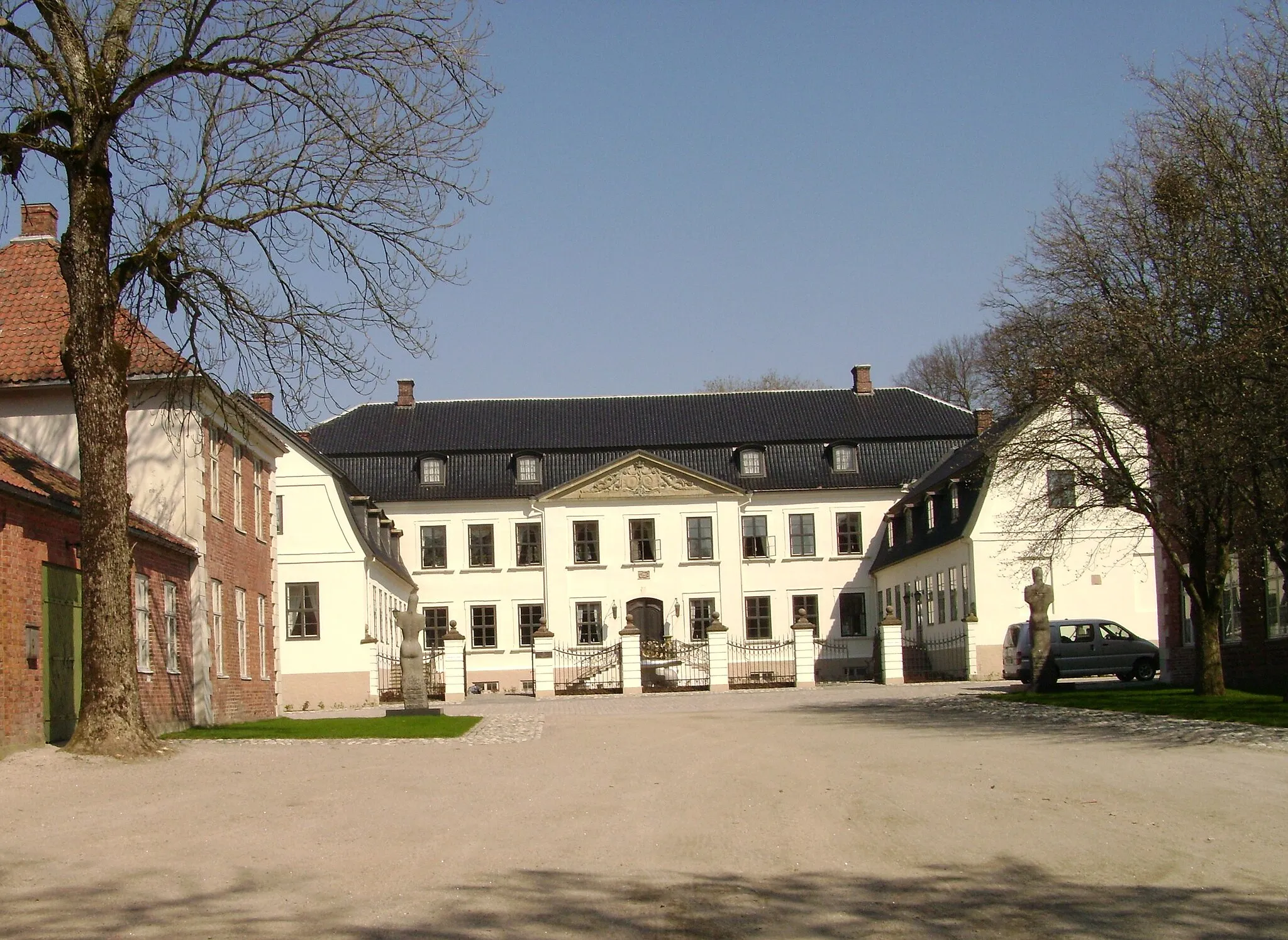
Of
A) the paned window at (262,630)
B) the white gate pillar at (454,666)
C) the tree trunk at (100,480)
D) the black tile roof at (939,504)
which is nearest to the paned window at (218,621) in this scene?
the paned window at (262,630)

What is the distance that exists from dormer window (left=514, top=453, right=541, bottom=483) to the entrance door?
6152 mm

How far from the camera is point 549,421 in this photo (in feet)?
192

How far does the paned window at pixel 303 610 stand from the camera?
4428 cm

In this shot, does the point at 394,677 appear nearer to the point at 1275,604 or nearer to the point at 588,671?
the point at 588,671

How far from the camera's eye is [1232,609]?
3138 centimetres

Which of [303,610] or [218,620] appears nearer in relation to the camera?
[218,620]

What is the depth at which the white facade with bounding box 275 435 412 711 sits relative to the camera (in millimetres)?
43562

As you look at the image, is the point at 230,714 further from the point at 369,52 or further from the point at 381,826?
the point at 381,826

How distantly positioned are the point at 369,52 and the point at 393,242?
89.4 inches

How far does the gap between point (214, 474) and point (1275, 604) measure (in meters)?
20.4

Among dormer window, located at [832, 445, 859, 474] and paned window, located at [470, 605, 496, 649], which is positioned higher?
dormer window, located at [832, 445, 859, 474]

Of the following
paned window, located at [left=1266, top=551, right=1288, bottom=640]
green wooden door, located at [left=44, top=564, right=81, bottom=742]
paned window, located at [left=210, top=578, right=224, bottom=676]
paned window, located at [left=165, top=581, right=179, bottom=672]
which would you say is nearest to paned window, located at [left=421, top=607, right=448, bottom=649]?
paned window, located at [left=210, top=578, right=224, bottom=676]

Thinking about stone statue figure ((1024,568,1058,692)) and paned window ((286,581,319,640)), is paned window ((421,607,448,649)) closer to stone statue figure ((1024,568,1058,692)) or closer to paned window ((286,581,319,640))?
paned window ((286,581,319,640))

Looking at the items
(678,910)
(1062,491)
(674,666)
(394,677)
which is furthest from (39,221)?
(674,666)
